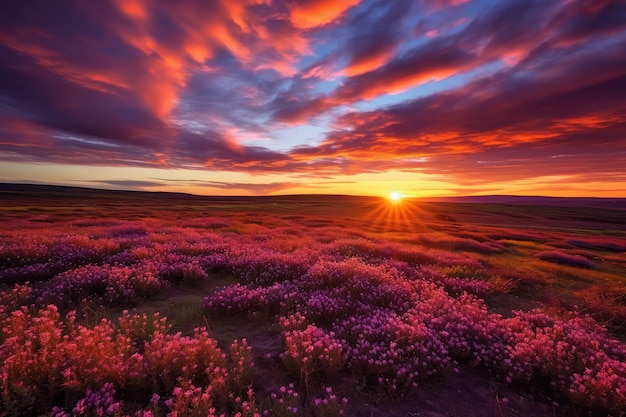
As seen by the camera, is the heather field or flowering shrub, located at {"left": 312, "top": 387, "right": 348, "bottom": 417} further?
the heather field

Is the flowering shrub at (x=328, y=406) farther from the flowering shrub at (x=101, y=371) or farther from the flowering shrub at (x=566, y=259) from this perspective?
the flowering shrub at (x=566, y=259)

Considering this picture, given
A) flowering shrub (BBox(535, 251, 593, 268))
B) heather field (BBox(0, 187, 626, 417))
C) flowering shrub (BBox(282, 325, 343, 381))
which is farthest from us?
flowering shrub (BBox(535, 251, 593, 268))

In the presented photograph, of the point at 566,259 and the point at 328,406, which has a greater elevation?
the point at 328,406

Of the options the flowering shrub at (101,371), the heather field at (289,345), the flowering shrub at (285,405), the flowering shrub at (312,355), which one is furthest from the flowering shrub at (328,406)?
the flowering shrub at (101,371)

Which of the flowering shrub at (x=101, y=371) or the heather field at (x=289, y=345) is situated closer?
the flowering shrub at (x=101, y=371)

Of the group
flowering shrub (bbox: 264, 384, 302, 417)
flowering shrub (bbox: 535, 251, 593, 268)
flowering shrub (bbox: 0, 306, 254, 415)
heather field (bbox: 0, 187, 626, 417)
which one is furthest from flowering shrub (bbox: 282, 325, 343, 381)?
flowering shrub (bbox: 535, 251, 593, 268)

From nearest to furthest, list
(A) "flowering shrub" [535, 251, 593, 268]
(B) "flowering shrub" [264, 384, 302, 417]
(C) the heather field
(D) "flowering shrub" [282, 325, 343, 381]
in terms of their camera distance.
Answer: (B) "flowering shrub" [264, 384, 302, 417], (C) the heather field, (D) "flowering shrub" [282, 325, 343, 381], (A) "flowering shrub" [535, 251, 593, 268]

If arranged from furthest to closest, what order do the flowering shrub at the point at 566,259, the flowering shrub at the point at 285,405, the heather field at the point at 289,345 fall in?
the flowering shrub at the point at 566,259 < the heather field at the point at 289,345 < the flowering shrub at the point at 285,405

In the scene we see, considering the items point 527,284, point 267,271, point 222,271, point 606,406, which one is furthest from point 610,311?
point 222,271

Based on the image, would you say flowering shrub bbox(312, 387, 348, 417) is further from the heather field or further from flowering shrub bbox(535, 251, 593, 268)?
flowering shrub bbox(535, 251, 593, 268)

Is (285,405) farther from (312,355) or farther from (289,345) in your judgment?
(289,345)

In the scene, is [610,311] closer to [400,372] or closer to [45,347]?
[400,372]

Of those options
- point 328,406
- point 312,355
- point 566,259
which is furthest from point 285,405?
point 566,259

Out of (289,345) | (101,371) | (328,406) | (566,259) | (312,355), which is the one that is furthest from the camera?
(566,259)
